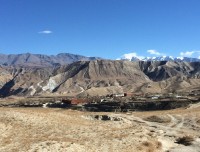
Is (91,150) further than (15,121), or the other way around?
(15,121)

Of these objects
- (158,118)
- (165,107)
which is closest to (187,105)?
(165,107)

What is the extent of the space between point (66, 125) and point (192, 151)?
742 inches

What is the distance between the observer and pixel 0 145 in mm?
44094

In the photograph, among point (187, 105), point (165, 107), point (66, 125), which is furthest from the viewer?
point (165, 107)

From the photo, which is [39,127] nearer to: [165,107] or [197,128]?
[197,128]

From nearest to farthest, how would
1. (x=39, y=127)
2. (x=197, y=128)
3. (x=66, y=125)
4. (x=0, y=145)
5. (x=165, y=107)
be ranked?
1. (x=0, y=145)
2. (x=39, y=127)
3. (x=66, y=125)
4. (x=197, y=128)
5. (x=165, y=107)

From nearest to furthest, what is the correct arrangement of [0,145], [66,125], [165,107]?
1. [0,145]
2. [66,125]
3. [165,107]

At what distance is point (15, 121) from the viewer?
57.3 m

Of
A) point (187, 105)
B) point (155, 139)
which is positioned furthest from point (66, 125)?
point (187, 105)

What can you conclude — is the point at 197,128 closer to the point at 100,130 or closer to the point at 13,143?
the point at 100,130

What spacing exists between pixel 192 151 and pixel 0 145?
23.0 m

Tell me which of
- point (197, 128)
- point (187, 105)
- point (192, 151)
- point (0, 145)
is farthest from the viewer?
point (187, 105)

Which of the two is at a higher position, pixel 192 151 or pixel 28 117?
pixel 28 117

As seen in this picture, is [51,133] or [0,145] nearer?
[0,145]
